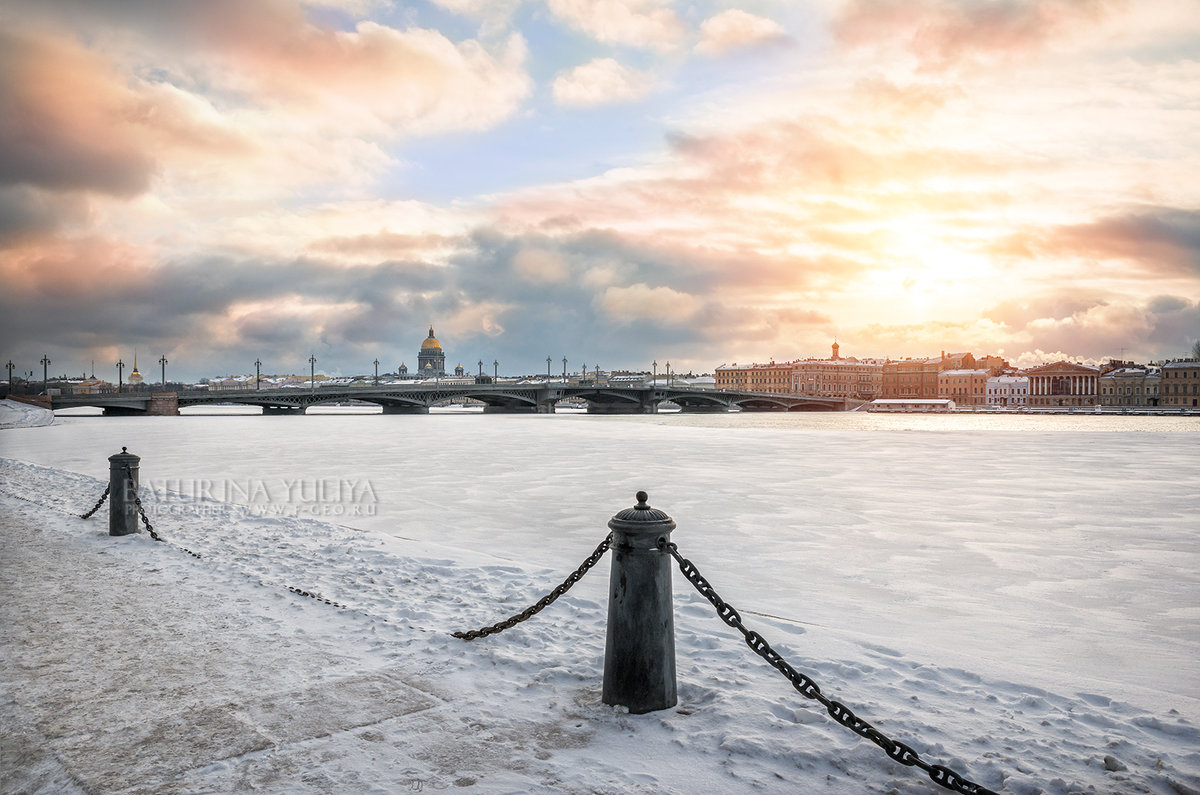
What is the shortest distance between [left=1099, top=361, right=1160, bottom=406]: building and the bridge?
57.0 m

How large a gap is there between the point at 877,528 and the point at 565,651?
5.37 meters

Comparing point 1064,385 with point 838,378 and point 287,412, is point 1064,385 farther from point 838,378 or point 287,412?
point 287,412

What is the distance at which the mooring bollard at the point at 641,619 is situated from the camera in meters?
3.48

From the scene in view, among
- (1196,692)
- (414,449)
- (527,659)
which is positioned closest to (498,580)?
(527,659)

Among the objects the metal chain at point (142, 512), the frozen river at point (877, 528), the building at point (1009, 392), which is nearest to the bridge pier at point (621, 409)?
the frozen river at point (877, 528)

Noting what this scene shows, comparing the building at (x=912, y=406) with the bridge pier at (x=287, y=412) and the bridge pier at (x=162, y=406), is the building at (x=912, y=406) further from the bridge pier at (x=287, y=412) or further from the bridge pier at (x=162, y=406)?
the bridge pier at (x=162, y=406)

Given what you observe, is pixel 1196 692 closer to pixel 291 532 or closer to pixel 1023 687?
pixel 1023 687

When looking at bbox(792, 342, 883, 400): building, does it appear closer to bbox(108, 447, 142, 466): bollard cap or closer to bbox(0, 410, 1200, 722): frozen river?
bbox(0, 410, 1200, 722): frozen river

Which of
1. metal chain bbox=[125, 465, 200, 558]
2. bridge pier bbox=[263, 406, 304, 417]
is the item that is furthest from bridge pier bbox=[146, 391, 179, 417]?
metal chain bbox=[125, 465, 200, 558]

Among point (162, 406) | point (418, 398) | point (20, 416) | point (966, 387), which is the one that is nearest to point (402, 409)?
point (418, 398)

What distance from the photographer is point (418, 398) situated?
224 feet

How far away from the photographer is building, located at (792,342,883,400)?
147m

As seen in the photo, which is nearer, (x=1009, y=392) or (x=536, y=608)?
(x=536, y=608)

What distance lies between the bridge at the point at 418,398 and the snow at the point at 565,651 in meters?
51.0
